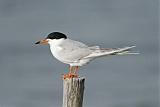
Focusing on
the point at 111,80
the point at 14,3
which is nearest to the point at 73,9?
the point at 14,3

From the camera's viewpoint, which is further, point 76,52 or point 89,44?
point 89,44

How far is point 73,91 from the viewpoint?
6.10 meters

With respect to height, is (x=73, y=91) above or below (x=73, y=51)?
below

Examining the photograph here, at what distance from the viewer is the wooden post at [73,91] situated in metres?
6.11

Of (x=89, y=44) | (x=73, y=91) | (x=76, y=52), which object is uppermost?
(x=89, y=44)

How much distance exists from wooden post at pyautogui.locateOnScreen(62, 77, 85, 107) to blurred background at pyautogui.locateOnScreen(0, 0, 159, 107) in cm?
504

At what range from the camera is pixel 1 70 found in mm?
13211

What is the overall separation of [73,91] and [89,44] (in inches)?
320

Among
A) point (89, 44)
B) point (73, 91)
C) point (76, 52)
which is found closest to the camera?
point (73, 91)

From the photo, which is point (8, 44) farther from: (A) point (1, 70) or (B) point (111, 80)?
(B) point (111, 80)

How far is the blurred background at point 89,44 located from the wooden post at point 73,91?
199 inches

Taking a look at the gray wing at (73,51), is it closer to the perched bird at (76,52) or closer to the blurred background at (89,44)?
the perched bird at (76,52)

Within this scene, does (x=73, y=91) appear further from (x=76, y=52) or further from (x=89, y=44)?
(x=89, y=44)

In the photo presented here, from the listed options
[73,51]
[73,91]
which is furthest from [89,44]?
[73,91]
